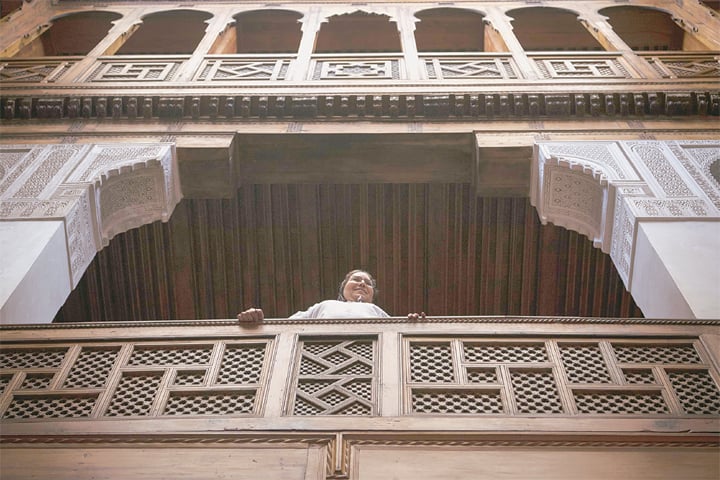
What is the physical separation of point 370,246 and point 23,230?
3.11m

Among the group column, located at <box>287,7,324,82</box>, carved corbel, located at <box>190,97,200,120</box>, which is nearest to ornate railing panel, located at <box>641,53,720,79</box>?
column, located at <box>287,7,324,82</box>

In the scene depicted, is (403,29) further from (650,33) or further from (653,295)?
(653,295)

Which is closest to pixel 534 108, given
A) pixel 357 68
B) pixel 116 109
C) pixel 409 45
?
pixel 357 68

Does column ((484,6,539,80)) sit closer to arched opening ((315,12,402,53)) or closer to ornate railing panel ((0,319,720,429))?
arched opening ((315,12,402,53))

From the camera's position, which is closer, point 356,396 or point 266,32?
point 356,396

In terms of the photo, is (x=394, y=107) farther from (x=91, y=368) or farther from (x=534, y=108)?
(x=91, y=368)

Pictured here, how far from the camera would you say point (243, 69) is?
296 inches

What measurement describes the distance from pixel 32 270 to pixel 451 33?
6522mm

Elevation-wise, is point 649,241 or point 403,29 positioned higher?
point 403,29

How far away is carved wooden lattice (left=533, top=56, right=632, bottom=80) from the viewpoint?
23.6 ft

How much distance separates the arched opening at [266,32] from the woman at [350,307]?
5.37 m

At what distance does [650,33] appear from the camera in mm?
9695


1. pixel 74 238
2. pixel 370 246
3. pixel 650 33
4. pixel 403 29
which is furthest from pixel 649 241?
pixel 650 33

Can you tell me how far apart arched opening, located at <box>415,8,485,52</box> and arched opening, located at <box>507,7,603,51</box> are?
0.45 m
